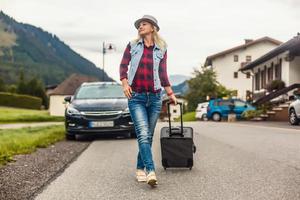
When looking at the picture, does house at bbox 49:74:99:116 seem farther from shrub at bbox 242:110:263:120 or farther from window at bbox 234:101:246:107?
shrub at bbox 242:110:263:120

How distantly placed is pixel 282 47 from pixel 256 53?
40278 mm

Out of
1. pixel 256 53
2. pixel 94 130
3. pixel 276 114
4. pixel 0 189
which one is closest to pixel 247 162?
pixel 0 189

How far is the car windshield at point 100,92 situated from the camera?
14.7 metres

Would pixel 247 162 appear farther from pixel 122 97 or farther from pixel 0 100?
pixel 0 100

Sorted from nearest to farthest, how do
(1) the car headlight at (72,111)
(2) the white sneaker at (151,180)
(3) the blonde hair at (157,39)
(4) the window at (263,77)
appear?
(2) the white sneaker at (151,180), (3) the blonde hair at (157,39), (1) the car headlight at (72,111), (4) the window at (263,77)

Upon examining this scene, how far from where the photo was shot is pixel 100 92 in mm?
15023

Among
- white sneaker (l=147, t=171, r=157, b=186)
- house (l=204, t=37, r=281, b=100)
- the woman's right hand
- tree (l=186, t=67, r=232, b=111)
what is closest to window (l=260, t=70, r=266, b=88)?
tree (l=186, t=67, r=232, b=111)

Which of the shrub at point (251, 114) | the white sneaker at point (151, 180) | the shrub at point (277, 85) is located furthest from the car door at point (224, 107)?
the white sneaker at point (151, 180)

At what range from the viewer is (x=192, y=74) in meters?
60.8

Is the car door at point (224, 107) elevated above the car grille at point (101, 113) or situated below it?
above

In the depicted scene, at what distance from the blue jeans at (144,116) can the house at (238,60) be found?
64.9 meters

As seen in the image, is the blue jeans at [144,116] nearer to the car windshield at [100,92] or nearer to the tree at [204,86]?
the car windshield at [100,92]

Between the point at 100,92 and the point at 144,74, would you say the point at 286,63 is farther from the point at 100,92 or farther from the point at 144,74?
the point at 144,74

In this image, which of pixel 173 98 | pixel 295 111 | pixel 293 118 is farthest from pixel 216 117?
pixel 173 98
